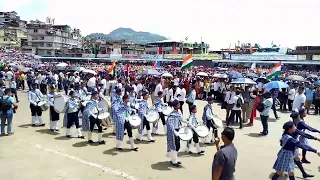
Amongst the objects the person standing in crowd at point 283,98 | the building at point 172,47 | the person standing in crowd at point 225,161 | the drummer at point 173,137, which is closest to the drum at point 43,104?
the drummer at point 173,137

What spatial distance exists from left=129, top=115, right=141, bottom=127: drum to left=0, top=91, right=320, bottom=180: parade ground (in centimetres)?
74

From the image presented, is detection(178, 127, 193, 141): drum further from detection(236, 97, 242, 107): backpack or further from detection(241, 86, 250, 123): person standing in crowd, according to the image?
detection(241, 86, 250, 123): person standing in crowd

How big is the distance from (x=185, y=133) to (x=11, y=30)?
336 feet

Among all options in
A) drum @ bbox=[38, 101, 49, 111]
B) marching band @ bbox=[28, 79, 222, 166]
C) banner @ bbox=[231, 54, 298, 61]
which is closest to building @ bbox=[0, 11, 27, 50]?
banner @ bbox=[231, 54, 298, 61]

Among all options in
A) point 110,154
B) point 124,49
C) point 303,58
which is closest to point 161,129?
point 110,154

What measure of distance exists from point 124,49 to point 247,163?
95395 millimetres

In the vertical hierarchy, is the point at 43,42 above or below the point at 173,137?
above

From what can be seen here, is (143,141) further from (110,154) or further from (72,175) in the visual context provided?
(72,175)

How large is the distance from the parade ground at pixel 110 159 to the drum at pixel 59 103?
82cm

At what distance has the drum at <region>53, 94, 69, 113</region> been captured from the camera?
10.2 m

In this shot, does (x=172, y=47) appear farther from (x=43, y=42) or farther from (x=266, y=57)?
(x=266, y=57)

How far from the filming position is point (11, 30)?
318 ft

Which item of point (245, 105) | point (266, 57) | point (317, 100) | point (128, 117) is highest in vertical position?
point (266, 57)

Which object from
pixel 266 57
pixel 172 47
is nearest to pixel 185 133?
pixel 266 57
